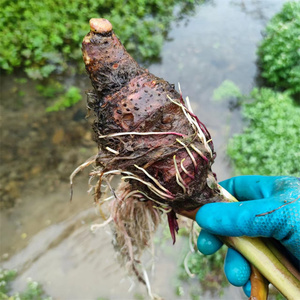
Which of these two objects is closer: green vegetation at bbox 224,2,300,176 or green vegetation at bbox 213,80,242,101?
green vegetation at bbox 224,2,300,176

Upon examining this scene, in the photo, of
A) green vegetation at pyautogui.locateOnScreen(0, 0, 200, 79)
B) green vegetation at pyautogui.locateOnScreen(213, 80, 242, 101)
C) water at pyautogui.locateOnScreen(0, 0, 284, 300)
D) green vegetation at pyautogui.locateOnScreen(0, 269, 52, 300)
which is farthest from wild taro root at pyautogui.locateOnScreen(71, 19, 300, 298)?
green vegetation at pyautogui.locateOnScreen(0, 0, 200, 79)

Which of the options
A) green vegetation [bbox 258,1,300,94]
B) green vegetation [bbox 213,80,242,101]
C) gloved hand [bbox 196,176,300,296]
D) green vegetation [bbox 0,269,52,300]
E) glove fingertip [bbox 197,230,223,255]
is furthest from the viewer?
green vegetation [bbox 213,80,242,101]

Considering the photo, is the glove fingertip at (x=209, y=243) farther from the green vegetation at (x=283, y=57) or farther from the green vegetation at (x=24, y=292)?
the green vegetation at (x=283, y=57)

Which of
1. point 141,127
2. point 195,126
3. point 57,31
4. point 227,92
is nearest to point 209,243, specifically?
point 195,126

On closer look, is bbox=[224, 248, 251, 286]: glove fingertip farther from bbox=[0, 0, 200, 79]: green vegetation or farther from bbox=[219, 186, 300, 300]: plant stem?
bbox=[0, 0, 200, 79]: green vegetation

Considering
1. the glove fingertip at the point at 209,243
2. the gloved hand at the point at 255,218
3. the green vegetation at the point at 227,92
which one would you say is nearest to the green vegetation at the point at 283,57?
the green vegetation at the point at 227,92

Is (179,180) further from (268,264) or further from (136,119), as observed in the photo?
(268,264)
